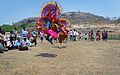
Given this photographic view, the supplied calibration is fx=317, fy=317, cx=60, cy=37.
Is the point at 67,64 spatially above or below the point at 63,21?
below

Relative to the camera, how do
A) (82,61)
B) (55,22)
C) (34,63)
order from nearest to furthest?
1. (34,63)
2. (82,61)
3. (55,22)

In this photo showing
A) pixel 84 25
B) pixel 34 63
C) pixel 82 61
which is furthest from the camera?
pixel 84 25

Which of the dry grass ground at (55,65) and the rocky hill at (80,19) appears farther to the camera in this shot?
the rocky hill at (80,19)

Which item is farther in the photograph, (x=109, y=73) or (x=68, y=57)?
(x=68, y=57)

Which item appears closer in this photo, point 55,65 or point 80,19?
point 55,65

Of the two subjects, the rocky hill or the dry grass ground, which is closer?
the dry grass ground

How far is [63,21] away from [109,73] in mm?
8036

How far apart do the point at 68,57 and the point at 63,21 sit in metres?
3.37

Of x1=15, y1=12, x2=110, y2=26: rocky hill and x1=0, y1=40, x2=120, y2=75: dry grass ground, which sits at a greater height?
x1=15, y1=12, x2=110, y2=26: rocky hill

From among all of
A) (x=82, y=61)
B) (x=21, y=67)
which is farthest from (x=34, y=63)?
(x=82, y=61)

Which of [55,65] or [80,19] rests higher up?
[80,19]

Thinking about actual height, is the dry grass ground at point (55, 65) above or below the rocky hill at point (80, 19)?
below

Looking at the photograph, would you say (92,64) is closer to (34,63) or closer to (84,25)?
(34,63)

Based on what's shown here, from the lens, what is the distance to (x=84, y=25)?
7862cm
